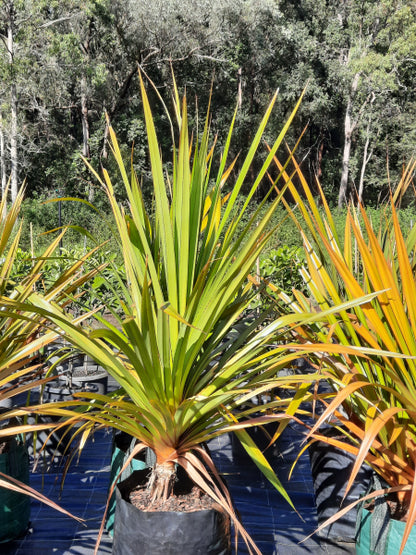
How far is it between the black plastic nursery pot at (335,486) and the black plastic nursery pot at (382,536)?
0.49 metres

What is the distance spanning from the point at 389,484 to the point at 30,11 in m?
15.7

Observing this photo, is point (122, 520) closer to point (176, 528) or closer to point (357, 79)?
point (176, 528)

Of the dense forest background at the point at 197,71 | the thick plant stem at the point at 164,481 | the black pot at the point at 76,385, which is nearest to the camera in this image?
the thick plant stem at the point at 164,481

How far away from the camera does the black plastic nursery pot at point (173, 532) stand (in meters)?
1.36

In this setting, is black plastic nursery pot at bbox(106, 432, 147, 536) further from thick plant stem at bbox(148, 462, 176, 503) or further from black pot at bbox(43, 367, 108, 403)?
black pot at bbox(43, 367, 108, 403)

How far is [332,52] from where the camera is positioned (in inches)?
792

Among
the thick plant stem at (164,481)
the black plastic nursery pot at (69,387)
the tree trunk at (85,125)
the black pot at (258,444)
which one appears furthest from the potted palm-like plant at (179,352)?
the tree trunk at (85,125)

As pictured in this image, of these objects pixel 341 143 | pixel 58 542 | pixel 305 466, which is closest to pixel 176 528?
pixel 58 542

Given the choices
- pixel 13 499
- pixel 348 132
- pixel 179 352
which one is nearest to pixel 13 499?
pixel 13 499

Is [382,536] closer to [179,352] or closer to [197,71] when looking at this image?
[179,352]

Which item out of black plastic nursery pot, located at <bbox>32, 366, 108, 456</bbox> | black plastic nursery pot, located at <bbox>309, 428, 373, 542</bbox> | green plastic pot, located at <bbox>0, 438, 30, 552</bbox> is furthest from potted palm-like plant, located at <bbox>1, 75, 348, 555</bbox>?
black plastic nursery pot, located at <bbox>32, 366, 108, 456</bbox>

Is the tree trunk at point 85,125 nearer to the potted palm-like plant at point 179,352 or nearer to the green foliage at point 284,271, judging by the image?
the green foliage at point 284,271

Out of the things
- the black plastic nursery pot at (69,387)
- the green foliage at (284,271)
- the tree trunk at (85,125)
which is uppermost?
the tree trunk at (85,125)

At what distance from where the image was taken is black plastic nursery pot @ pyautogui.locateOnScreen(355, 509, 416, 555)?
1.36 m
